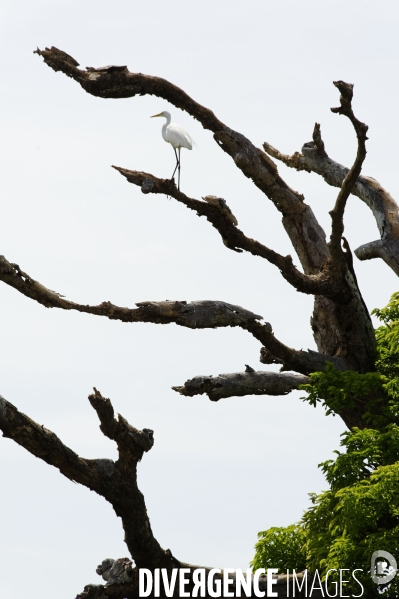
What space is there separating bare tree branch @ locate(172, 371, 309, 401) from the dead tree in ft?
0.05

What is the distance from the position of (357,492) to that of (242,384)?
3472mm

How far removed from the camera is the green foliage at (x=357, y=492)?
11.9 metres

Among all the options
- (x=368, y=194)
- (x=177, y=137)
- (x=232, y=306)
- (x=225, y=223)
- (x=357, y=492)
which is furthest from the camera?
(x=368, y=194)

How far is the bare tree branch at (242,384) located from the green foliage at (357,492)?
14.2 inches

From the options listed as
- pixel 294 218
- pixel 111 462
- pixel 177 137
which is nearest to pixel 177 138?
pixel 177 137

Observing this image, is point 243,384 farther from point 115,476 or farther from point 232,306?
point 115,476

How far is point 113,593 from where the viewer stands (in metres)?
12.9

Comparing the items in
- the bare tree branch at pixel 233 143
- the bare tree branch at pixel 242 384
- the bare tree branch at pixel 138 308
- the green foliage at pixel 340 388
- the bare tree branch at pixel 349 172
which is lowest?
the green foliage at pixel 340 388

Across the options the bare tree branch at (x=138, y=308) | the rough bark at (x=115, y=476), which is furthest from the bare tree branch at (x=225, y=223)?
the rough bark at (x=115, y=476)

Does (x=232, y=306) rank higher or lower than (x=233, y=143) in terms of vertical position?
lower

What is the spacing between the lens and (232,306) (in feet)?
47.2

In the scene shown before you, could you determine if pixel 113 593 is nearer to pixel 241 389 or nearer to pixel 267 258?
pixel 241 389

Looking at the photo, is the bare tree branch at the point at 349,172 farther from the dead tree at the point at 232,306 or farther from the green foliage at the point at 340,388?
the green foliage at the point at 340,388

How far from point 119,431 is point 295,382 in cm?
435
